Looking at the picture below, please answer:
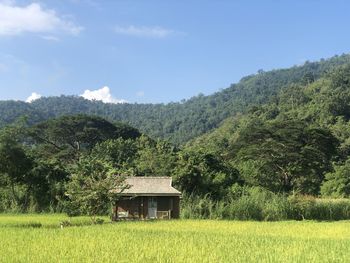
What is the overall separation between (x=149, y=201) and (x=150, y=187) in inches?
34.3

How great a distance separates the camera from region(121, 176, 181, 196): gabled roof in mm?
28922

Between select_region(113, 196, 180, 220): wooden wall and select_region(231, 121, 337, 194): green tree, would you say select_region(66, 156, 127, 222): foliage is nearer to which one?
select_region(113, 196, 180, 220): wooden wall

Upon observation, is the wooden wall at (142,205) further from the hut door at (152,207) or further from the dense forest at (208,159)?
the dense forest at (208,159)

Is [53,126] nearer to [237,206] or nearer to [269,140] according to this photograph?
[269,140]

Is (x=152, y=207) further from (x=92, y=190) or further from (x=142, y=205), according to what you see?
(x=92, y=190)

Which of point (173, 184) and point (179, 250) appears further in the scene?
point (173, 184)

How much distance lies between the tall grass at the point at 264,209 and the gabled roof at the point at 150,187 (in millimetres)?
1474

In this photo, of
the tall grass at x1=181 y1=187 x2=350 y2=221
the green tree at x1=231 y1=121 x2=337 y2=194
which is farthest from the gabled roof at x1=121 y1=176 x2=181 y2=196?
the green tree at x1=231 y1=121 x2=337 y2=194

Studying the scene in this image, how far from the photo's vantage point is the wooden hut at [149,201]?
29.1 metres

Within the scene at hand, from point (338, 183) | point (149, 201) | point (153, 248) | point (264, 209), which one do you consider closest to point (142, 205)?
point (149, 201)

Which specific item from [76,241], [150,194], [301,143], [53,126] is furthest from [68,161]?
[76,241]

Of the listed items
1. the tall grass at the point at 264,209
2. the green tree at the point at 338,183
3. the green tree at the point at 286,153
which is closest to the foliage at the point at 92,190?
the tall grass at the point at 264,209

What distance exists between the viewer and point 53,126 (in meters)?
66.0

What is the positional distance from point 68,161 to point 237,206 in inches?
1372
